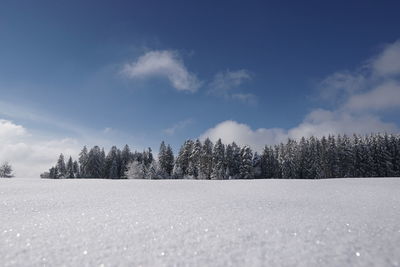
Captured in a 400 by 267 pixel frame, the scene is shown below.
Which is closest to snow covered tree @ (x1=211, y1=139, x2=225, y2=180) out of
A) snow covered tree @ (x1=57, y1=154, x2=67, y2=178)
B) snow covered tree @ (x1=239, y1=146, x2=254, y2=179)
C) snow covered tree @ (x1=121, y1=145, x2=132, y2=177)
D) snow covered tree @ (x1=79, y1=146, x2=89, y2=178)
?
snow covered tree @ (x1=239, y1=146, x2=254, y2=179)

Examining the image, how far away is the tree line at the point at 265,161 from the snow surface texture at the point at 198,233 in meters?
72.2

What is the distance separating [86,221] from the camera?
9.80 m

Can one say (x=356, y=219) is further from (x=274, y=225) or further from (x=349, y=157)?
(x=349, y=157)

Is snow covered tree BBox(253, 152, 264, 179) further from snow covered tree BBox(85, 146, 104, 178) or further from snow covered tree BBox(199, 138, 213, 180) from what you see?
snow covered tree BBox(85, 146, 104, 178)

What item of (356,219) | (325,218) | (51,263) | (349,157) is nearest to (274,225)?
(325,218)

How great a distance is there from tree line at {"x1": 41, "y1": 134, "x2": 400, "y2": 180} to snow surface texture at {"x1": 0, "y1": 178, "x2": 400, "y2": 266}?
72.2 meters

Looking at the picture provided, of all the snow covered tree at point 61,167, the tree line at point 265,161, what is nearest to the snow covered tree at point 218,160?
the tree line at point 265,161

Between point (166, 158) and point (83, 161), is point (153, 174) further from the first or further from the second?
point (83, 161)

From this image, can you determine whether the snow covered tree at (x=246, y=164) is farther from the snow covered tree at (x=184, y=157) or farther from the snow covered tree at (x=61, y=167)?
the snow covered tree at (x=61, y=167)

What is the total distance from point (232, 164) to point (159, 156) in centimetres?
2763

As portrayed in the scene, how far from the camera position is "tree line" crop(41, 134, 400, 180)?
89.0 m

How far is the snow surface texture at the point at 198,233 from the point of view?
668 centimetres

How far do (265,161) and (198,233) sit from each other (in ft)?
339

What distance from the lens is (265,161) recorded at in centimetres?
10781
